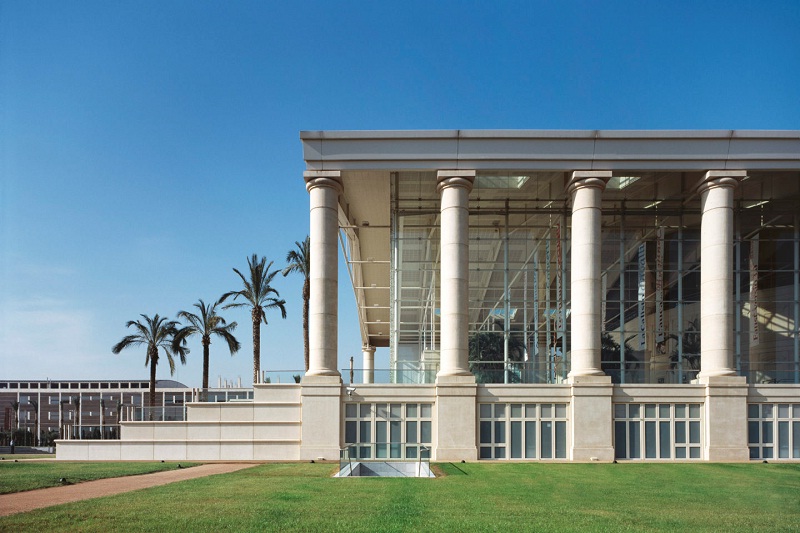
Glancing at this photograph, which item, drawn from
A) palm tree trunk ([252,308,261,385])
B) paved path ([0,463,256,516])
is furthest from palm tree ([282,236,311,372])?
paved path ([0,463,256,516])

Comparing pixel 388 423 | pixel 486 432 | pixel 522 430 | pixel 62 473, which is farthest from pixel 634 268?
pixel 62 473

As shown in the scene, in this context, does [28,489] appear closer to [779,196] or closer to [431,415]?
[431,415]

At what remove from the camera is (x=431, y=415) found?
1421 inches

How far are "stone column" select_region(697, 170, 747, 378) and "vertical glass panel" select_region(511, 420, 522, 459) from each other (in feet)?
30.6

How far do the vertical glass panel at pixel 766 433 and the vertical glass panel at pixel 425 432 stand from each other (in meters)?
16.0

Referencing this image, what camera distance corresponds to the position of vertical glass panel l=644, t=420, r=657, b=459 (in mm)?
35875

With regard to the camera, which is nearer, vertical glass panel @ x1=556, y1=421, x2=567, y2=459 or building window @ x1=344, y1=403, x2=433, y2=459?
vertical glass panel @ x1=556, y1=421, x2=567, y2=459

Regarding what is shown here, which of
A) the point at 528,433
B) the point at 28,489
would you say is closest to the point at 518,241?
the point at 528,433

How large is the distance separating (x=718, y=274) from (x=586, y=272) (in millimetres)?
6328

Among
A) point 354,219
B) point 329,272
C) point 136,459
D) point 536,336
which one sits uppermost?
point 354,219

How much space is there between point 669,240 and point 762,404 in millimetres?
10656

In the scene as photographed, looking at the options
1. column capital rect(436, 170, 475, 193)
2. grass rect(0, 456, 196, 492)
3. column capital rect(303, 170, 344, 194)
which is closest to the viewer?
grass rect(0, 456, 196, 492)

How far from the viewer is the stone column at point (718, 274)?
35.8 m

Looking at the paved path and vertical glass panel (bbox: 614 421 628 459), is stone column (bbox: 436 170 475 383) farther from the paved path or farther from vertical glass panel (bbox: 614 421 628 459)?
the paved path
